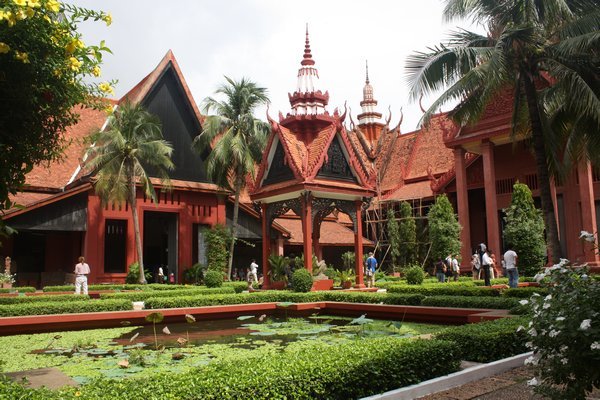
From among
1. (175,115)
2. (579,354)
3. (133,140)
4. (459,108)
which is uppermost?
(175,115)

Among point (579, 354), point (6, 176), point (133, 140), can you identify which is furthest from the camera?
point (133, 140)

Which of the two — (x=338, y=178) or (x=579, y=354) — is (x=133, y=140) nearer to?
(x=338, y=178)

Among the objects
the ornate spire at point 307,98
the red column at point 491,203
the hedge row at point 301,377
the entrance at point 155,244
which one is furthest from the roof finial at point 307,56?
the hedge row at point 301,377

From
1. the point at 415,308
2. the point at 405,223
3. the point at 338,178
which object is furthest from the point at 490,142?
the point at 415,308

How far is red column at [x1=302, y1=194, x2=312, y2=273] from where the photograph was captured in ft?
51.8

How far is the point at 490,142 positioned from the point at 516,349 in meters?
19.2

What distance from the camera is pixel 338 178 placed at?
16.9m

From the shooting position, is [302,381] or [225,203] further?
[225,203]

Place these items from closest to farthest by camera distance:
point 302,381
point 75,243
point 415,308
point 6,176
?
point 6,176 < point 302,381 < point 415,308 < point 75,243

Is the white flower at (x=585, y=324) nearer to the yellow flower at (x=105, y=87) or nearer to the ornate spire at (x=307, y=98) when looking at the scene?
the yellow flower at (x=105, y=87)

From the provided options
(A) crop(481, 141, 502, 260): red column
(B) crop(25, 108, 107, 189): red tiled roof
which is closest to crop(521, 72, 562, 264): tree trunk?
(A) crop(481, 141, 502, 260): red column

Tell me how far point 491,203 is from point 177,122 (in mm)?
15539

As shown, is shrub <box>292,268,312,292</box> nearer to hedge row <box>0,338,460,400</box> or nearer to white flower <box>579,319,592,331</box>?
hedge row <box>0,338,460,400</box>

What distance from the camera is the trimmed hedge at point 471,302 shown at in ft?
33.2
